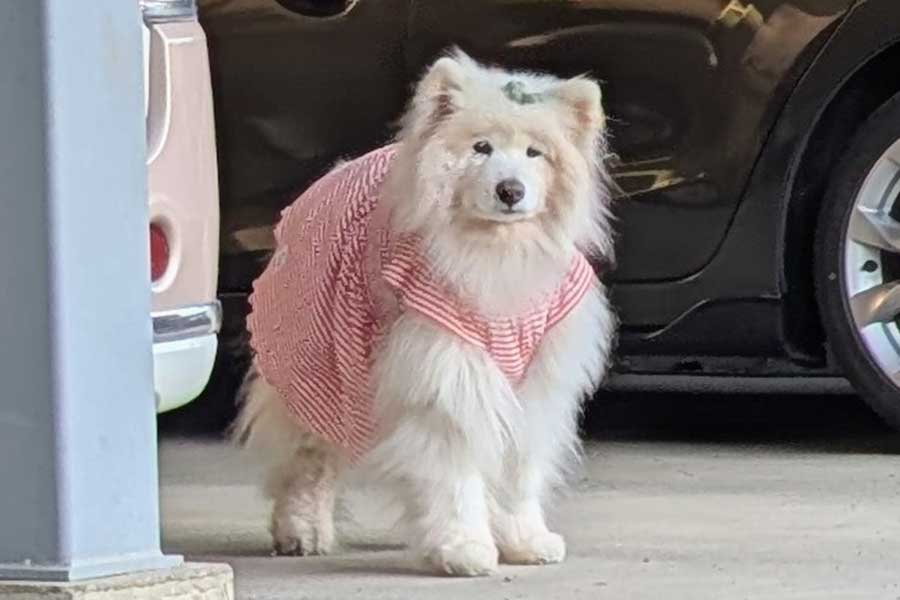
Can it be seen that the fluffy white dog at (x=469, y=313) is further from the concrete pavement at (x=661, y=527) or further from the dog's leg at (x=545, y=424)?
the concrete pavement at (x=661, y=527)

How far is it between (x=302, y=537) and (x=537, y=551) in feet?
1.81

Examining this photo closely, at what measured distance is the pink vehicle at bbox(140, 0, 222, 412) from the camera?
13.0ft

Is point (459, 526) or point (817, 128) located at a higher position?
point (817, 128)

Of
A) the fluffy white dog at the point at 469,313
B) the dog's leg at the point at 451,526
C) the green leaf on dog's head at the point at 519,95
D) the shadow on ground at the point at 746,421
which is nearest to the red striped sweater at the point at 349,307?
the fluffy white dog at the point at 469,313

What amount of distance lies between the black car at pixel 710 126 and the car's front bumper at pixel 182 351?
1765 mm

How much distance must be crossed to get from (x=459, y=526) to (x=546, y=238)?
2.02 feet

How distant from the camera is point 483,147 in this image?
4281 millimetres

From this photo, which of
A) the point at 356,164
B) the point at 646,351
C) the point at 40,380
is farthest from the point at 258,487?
the point at 40,380

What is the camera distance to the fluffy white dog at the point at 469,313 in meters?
4.25

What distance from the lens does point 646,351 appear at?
5.71 meters

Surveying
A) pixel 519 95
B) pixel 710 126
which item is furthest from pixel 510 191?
pixel 710 126

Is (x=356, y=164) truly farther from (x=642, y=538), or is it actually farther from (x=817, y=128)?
(x=817, y=128)

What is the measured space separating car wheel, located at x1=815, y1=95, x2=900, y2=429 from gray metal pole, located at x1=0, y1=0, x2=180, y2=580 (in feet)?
8.75

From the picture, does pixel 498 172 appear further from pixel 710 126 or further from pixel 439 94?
pixel 710 126
